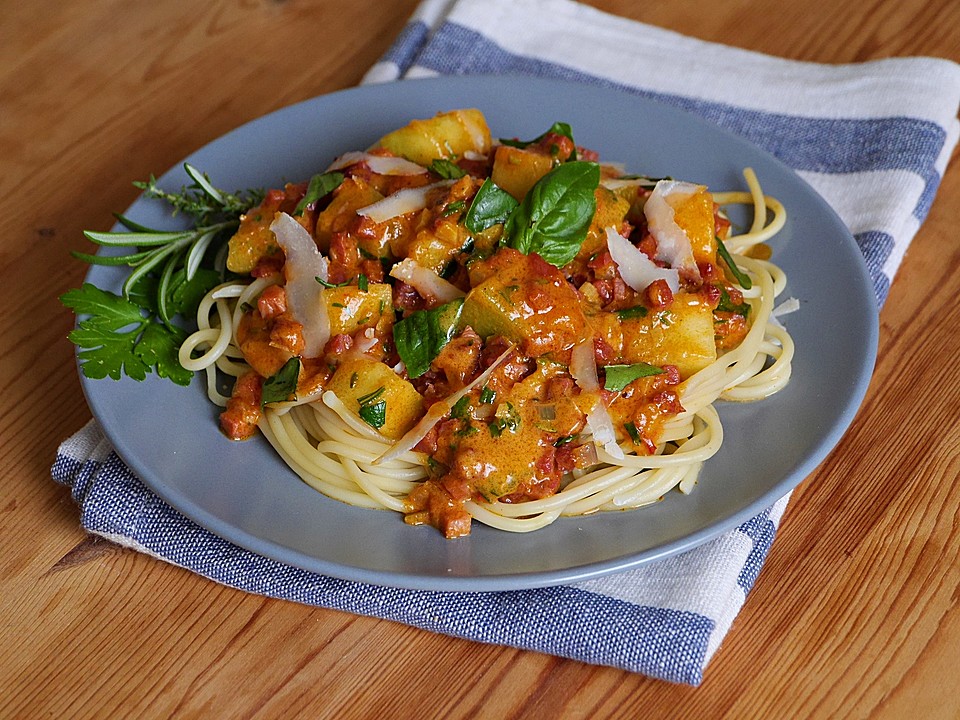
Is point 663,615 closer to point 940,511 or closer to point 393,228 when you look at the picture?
point 940,511

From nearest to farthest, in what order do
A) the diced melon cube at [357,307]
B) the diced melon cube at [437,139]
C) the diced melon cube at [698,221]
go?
1. the diced melon cube at [357,307]
2. the diced melon cube at [698,221]
3. the diced melon cube at [437,139]

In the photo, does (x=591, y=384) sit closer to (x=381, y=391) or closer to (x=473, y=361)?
(x=473, y=361)

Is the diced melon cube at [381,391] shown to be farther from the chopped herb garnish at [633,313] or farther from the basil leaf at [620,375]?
the chopped herb garnish at [633,313]

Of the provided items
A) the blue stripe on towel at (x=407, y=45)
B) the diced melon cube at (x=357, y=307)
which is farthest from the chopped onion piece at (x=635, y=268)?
the blue stripe on towel at (x=407, y=45)

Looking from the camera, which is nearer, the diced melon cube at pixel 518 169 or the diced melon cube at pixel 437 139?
the diced melon cube at pixel 518 169

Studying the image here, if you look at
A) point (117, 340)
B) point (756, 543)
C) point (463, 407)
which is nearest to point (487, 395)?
point (463, 407)

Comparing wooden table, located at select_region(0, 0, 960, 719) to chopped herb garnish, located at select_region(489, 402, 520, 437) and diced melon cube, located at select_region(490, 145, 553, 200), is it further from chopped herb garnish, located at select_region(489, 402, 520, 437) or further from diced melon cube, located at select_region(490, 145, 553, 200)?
diced melon cube, located at select_region(490, 145, 553, 200)
